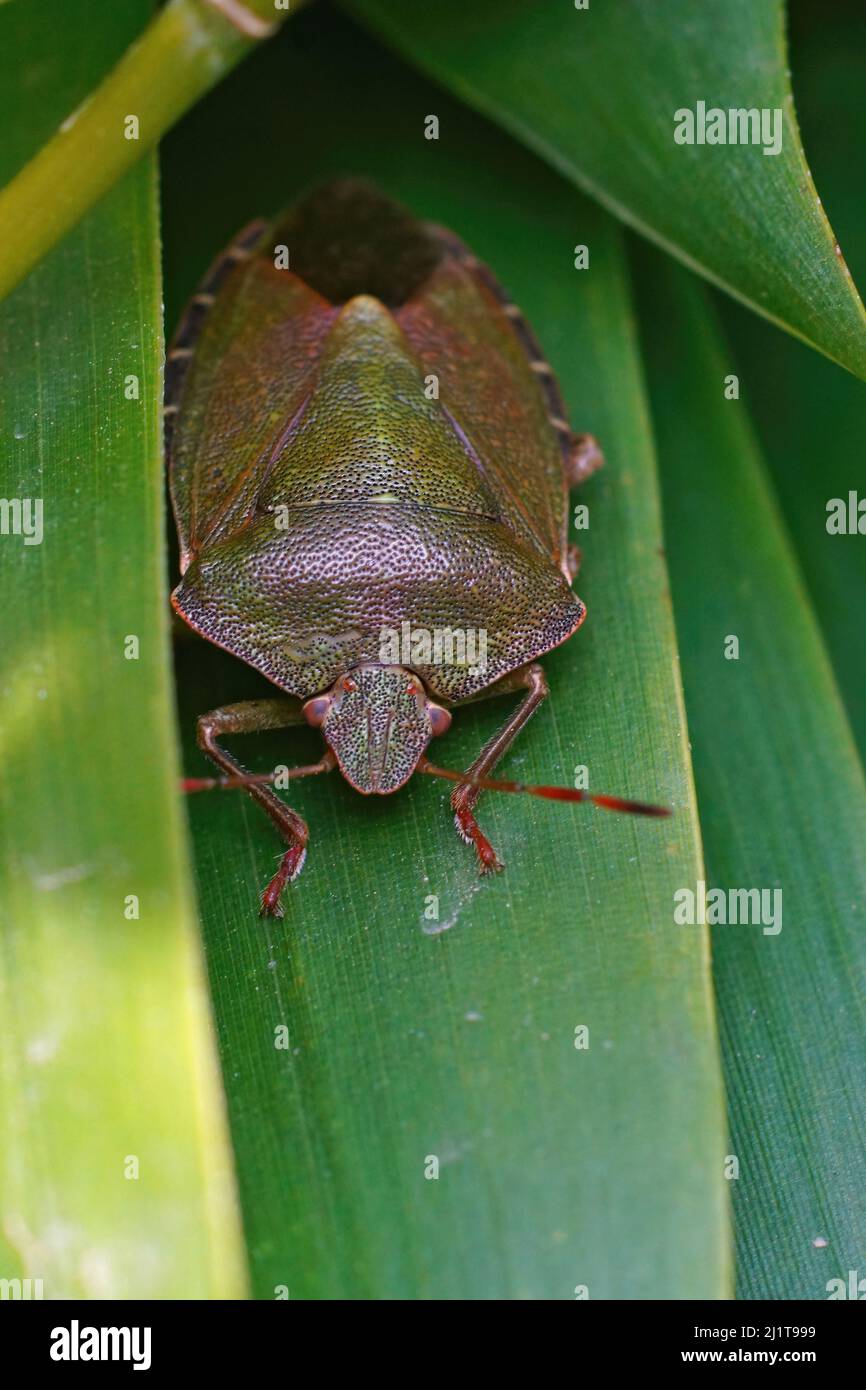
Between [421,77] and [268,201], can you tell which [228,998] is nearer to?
[268,201]

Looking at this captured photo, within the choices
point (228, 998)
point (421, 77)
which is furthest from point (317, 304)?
point (228, 998)

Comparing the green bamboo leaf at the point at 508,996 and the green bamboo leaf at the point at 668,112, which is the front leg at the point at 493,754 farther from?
the green bamboo leaf at the point at 668,112

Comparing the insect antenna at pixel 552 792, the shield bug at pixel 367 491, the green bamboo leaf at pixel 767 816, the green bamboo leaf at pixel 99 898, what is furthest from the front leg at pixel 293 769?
the green bamboo leaf at pixel 767 816

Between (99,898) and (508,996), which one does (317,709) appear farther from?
(99,898)

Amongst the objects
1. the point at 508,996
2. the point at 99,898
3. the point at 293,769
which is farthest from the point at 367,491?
the point at 99,898

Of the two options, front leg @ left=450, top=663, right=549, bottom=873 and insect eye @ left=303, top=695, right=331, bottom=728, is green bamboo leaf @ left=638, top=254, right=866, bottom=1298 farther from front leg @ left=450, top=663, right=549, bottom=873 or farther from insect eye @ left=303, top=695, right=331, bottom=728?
insect eye @ left=303, top=695, right=331, bottom=728
